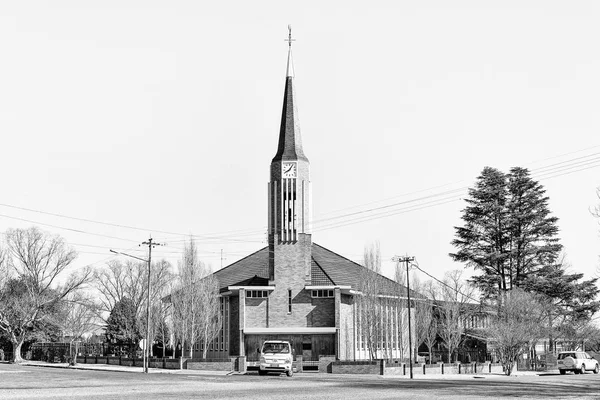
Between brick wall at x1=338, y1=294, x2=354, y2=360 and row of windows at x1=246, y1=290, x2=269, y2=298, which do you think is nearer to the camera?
brick wall at x1=338, y1=294, x2=354, y2=360

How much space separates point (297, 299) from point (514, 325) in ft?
60.2

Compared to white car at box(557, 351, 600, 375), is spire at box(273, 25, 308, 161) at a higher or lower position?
higher

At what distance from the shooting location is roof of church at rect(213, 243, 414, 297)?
63.8 meters

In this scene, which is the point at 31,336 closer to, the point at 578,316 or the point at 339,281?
the point at 339,281

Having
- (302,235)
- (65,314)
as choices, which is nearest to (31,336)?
(65,314)

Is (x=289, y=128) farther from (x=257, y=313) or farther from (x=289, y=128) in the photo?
(x=257, y=313)

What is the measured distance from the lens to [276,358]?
44656 mm

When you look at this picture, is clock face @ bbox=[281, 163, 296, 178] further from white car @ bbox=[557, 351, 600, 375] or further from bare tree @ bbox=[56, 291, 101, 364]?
white car @ bbox=[557, 351, 600, 375]

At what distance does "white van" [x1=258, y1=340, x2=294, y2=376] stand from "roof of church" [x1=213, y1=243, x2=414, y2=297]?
724 inches

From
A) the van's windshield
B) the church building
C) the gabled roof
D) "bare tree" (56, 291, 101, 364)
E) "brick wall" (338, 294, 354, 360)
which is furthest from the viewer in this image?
"bare tree" (56, 291, 101, 364)

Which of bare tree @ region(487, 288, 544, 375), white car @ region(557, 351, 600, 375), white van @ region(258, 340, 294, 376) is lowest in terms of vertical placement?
white car @ region(557, 351, 600, 375)

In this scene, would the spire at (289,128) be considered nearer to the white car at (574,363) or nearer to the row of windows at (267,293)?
the row of windows at (267,293)

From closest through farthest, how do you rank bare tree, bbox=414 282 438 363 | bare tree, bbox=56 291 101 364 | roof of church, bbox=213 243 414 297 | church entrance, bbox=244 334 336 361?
1. church entrance, bbox=244 334 336 361
2. roof of church, bbox=213 243 414 297
3. bare tree, bbox=414 282 438 363
4. bare tree, bbox=56 291 101 364

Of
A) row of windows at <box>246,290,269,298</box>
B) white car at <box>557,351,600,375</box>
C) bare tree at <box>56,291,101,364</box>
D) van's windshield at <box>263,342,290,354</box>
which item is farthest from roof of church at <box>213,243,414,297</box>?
van's windshield at <box>263,342,290,354</box>
